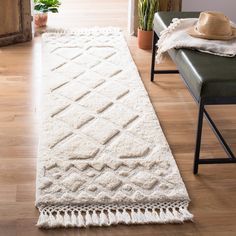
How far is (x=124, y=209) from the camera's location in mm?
2234

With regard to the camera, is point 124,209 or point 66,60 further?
point 66,60

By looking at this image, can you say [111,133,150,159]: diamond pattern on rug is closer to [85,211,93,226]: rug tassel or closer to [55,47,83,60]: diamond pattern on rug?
[85,211,93,226]: rug tassel

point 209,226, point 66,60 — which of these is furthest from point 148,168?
point 66,60

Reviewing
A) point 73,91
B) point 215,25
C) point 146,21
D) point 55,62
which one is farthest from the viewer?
point 146,21

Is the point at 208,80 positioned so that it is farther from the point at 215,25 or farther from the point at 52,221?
the point at 52,221

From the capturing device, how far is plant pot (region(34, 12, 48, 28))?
445 centimetres

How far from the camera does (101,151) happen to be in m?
2.65

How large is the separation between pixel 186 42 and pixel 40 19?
2061mm

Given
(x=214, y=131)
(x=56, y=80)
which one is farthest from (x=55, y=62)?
(x=214, y=131)

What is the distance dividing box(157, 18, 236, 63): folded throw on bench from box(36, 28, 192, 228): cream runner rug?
431 mm

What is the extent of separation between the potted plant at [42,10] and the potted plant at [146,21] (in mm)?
832

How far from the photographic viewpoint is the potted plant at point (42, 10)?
4453 mm

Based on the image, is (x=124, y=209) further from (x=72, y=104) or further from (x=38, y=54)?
(x=38, y=54)

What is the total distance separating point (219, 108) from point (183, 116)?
267 mm
